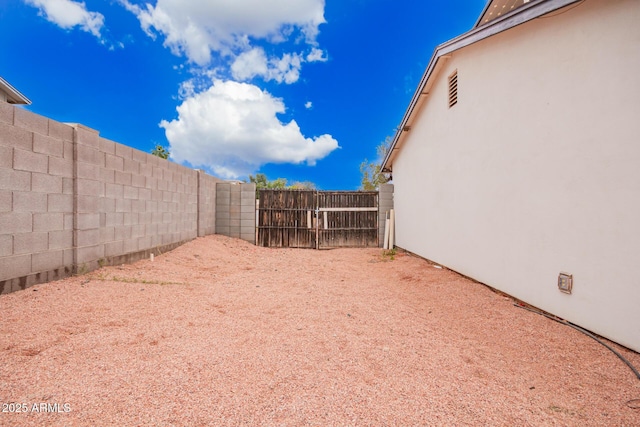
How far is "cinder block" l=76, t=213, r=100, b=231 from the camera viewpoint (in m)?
4.26

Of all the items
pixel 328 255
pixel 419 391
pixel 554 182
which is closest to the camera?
pixel 419 391

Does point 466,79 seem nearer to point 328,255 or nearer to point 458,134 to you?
point 458,134

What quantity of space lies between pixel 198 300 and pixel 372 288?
265cm

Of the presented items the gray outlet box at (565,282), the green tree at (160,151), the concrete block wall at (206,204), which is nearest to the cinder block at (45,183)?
the concrete block wall at (206,204)

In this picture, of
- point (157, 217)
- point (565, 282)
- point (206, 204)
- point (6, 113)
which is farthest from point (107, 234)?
point (565, 282)

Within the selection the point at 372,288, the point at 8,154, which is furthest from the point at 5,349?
the point at 372,288

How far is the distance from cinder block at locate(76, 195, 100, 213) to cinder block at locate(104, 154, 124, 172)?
2.15 feet

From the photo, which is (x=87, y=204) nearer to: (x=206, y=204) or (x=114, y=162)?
(x=114, y=162)

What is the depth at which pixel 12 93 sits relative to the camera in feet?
31.8

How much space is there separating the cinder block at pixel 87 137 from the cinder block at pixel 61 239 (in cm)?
128

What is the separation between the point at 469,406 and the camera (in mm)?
1873

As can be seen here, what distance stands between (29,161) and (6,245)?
3.32 feet

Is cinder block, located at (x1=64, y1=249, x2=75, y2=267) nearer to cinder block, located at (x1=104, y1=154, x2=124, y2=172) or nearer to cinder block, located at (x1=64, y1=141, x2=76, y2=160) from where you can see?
cinder block, located at (x1=64, y1=141, x2=76, y2=160)

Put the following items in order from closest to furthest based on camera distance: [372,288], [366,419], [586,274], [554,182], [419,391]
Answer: [366,419]
[419,391]
[586,274]
[554,182]
[372,288]
